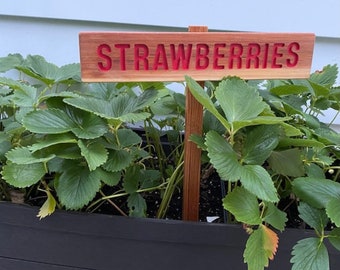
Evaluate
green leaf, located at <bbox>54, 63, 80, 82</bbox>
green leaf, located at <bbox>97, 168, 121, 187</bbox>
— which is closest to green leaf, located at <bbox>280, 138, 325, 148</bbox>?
green leaf, located at <bbox>97, 168, 121, 187</bbox>

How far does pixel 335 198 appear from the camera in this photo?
18.6 inches

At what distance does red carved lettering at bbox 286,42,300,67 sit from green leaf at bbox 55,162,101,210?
0.27m

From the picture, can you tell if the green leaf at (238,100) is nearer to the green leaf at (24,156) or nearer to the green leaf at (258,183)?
the green leaf at (258,183)

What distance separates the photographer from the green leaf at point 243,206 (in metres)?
0.44

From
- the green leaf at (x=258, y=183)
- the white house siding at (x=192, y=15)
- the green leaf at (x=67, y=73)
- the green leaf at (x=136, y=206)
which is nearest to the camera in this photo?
the green leaf at (x=258, y=183)

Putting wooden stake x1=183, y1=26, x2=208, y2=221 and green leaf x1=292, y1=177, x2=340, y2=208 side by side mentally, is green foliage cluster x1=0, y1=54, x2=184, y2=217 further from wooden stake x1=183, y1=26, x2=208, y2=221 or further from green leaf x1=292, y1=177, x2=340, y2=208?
green leaf x1=292, y1=177, x2=340, y2=208

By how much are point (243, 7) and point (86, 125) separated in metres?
0.47

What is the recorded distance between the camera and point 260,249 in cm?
44

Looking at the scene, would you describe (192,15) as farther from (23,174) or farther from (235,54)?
(23,174)

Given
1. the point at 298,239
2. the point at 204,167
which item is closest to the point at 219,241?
the point at 298,239

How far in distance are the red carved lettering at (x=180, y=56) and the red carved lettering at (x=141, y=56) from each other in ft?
0.10

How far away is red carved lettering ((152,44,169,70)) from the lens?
45 cm

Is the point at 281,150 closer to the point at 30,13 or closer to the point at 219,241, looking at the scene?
the point at 219,241

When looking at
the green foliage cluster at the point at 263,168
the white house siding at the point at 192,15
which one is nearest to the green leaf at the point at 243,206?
the green foliage cluster at the point at 263,168
